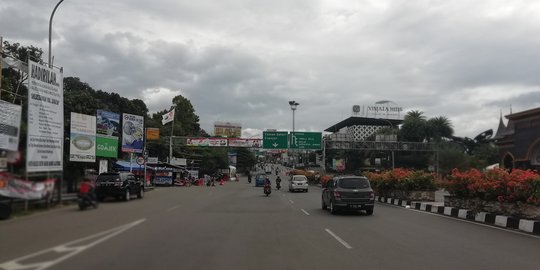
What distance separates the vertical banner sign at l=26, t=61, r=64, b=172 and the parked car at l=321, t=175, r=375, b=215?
16.8 metres

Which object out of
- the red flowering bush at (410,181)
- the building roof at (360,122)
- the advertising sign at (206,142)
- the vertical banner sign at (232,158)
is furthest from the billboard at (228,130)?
the red flowering bush at (410,181)

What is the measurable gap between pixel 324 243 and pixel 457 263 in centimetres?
324

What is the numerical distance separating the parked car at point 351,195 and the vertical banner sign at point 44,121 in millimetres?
16761

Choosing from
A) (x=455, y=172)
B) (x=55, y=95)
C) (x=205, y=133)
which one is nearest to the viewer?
(x=55, y=95)

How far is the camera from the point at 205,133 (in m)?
135

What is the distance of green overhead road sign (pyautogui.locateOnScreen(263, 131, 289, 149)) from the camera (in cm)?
6128

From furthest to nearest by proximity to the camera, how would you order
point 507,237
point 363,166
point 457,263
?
point 363,166, point 507,237, point 457,263

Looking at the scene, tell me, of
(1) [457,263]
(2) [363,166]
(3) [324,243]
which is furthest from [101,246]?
(2) [363,166]

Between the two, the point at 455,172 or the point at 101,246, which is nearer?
the point at 101,246

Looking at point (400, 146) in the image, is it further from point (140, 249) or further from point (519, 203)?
point (140, 249)

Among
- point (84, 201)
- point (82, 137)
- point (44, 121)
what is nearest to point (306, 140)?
point (82, 137)

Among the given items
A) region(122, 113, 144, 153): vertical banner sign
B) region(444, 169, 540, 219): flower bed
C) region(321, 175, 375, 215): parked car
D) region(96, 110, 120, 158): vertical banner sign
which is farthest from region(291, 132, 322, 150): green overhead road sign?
region(96, 110, 120, 158): vertical banner sign

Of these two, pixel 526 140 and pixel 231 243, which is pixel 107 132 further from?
pixel 526 140

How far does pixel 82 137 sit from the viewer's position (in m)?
5.59
